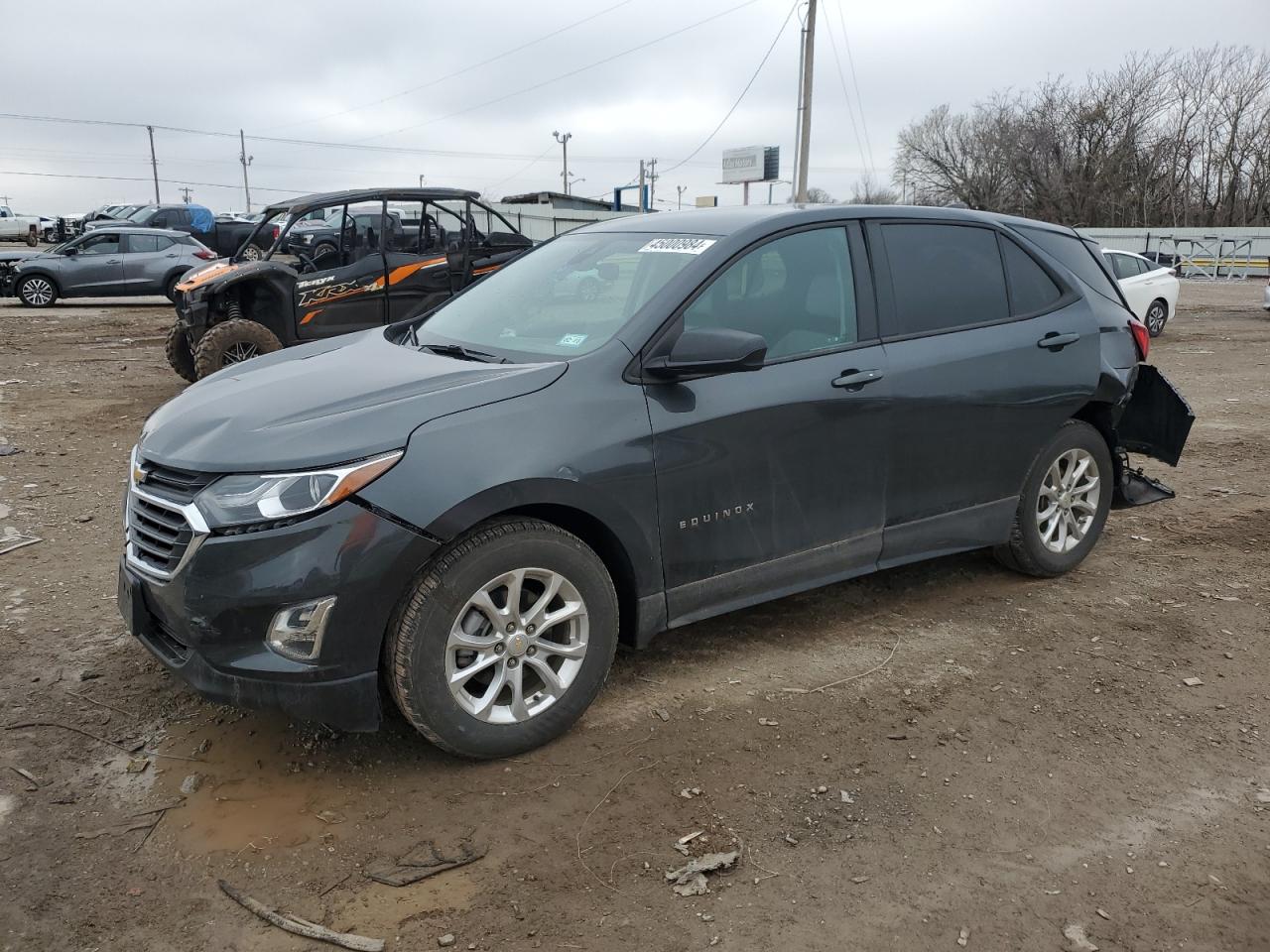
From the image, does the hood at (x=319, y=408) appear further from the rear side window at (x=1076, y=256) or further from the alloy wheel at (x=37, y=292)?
the alloy wheel at (x=37, y=292)

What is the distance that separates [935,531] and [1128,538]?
81.1 inches

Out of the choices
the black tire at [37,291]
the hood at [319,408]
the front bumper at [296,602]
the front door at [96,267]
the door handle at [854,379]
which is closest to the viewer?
the front bumper at [296,602]

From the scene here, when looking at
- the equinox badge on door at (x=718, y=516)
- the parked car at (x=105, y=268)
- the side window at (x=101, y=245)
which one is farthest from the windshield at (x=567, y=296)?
the side window at (x=101, y=245)

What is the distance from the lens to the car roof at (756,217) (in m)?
3.83

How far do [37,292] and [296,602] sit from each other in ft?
64.4

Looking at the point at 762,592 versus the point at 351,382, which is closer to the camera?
the point at 351,382

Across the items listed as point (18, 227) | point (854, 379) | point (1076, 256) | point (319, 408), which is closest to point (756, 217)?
point (854, 379)

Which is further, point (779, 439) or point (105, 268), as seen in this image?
point (105, 268)

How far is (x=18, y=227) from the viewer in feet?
138

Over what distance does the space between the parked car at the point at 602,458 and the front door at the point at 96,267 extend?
691 inches

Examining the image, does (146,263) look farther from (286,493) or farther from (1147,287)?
(286,493)

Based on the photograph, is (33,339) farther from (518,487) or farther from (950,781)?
(950,781)

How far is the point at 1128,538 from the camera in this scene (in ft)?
18.5

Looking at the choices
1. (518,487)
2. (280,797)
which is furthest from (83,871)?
(518,487)
